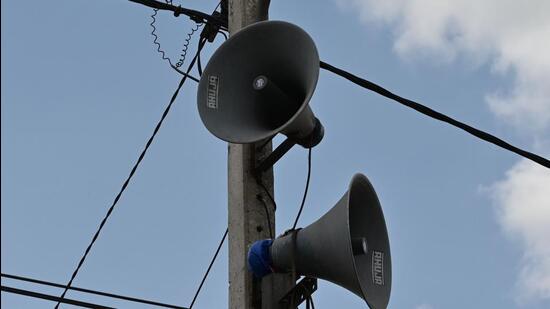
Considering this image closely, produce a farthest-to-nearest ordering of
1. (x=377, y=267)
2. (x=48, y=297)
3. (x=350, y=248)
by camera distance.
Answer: (x=48, y=297) < (x=377, y=267) < (x=350, y=248)

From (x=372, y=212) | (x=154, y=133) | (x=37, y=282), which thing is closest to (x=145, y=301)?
(x=37, y=282)

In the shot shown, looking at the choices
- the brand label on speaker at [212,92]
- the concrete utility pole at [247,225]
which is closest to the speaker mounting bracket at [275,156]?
the concrete utility pole at [247,225]

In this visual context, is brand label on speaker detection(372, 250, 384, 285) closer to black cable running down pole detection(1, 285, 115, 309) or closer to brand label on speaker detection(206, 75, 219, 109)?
brand label on speaker detection(206, 75, 219, 109)

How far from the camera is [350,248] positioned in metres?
3.40

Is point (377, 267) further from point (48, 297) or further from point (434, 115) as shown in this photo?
point (48, 297)

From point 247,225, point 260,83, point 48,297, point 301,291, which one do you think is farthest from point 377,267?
point 48,297

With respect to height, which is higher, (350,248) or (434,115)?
(434,115)

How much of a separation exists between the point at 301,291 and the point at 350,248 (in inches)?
14.9

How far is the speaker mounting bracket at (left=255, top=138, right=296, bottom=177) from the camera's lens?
157 inches

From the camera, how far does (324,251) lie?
3.50 meters

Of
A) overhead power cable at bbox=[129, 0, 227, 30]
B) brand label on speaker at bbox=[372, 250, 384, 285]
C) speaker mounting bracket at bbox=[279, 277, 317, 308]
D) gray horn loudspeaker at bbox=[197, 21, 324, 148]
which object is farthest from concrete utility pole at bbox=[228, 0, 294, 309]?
overhead power cable at bbox=[129, 0, 227, 30]

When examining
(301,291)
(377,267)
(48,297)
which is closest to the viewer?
(301,291)

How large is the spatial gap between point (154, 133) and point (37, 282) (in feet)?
3.96

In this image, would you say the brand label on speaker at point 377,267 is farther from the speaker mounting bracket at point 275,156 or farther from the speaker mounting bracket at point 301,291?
the speaker mounting bracket at point 275,156
